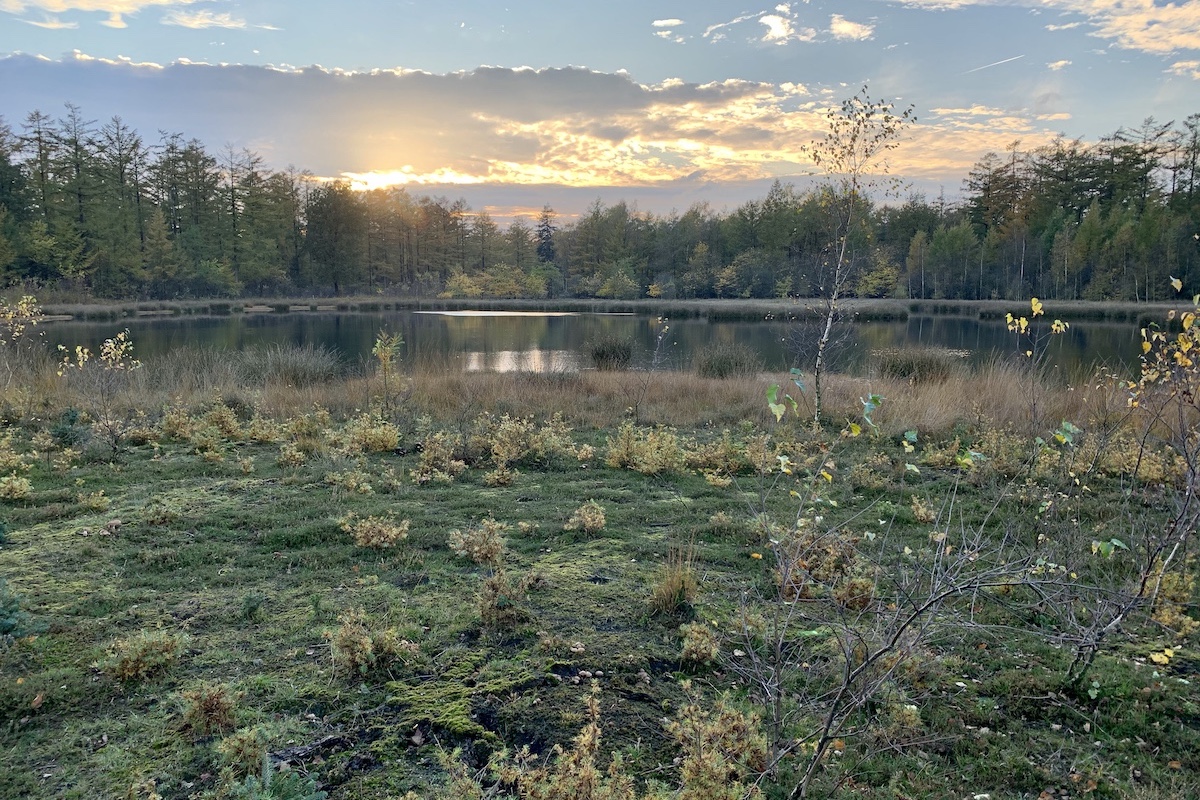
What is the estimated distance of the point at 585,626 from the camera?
3363 mm

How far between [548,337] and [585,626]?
998 inches

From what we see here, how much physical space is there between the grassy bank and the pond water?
924 cm

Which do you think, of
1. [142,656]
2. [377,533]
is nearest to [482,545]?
[377,533]

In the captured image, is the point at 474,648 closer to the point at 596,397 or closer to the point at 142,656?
the point at 142,656

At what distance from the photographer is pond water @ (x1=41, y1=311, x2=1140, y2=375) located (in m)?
19.0

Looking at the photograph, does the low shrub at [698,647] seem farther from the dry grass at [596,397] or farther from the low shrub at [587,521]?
the dry grass at [596,397]

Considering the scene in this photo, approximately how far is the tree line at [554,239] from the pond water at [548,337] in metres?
5.33

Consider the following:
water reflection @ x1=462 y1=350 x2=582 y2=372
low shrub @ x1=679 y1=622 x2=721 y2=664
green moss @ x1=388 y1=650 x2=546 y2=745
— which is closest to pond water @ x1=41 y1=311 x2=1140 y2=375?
water reflection @ x1=462 y1=350 x2=582 y2=372

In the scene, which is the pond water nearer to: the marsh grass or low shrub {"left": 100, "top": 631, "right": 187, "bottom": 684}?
the marsh grass

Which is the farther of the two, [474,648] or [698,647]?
[474,648]

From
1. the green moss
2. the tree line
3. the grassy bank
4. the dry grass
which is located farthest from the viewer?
the tree line

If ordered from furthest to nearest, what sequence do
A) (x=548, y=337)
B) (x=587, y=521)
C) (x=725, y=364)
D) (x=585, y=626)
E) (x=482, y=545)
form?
(x=548, y=337)
(x=725, y=364)
(x=587, y=521)
(x=482, y=545)
(x=585, y=626)

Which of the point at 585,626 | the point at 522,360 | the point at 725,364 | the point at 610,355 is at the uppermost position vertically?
the point at 610,355

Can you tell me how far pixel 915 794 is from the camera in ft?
7.49
